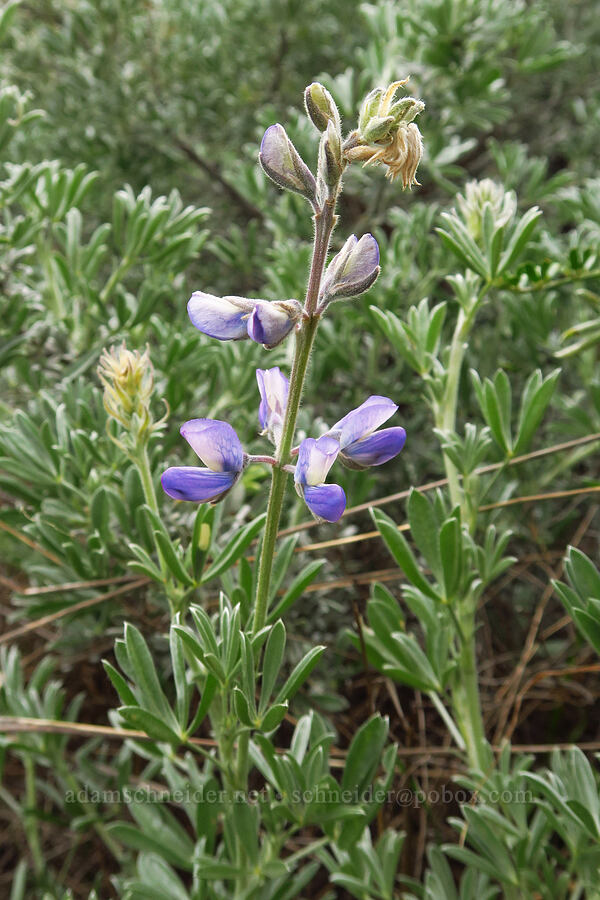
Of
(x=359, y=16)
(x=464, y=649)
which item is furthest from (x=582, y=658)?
(x=359, y=16)

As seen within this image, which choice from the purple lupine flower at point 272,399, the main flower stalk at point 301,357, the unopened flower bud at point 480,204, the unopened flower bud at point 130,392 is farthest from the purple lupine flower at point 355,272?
the unopened flower bud at point 480,204

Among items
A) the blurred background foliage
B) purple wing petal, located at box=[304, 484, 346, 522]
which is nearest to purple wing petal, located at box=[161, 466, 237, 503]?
purple wing petal, located at box=[304, 484, 346, 522]

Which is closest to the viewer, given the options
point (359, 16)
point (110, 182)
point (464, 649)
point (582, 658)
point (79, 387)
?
point (464, 649)

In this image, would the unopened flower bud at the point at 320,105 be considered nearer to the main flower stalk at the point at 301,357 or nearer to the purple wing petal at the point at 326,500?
the main flower stalk at the point at 301,357

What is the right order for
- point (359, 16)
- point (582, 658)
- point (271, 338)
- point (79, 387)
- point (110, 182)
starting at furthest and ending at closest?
point (359, 16), point (110, 182), point (582, 658), point (79, 387), point (271, 338)

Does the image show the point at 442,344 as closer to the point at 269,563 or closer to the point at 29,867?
the point at 269,563

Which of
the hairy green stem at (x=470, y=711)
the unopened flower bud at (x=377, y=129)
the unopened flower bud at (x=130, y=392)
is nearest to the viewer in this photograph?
the unopened flower bud at (x=377, y=129)

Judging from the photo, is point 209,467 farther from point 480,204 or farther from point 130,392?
point 480,204
